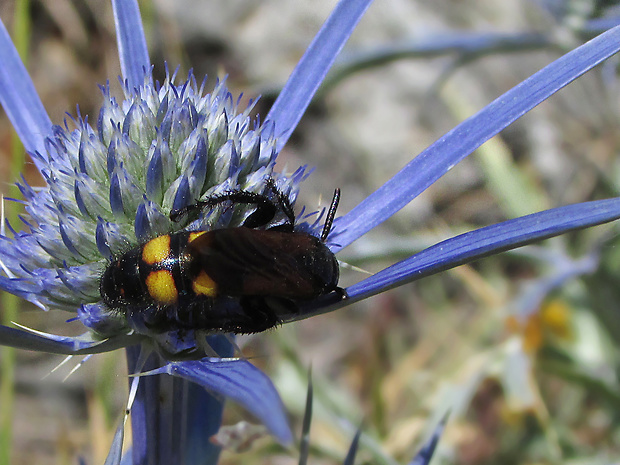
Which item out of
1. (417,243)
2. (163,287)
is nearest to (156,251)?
A: (163,287)

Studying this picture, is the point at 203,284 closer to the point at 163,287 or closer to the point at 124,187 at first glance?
the point at 163,287

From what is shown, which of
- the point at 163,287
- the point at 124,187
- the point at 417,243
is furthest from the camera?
the point at 417,243

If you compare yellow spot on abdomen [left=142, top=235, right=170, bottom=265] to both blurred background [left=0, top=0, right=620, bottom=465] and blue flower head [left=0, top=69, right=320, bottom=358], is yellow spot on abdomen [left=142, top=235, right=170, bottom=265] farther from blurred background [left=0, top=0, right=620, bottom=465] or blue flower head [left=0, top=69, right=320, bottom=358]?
blurred background [left=0, top=0, right=620, bottom=465]

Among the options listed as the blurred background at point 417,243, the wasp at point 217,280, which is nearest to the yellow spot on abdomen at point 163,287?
the wasp at point 217,280

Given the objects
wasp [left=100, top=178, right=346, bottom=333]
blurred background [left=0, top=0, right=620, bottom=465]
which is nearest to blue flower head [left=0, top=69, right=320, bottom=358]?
wasp [left=100, top=178, right=346, bottom=333]

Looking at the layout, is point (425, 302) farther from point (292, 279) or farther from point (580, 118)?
point (292, 279)

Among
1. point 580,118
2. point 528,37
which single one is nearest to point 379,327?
point 528,37

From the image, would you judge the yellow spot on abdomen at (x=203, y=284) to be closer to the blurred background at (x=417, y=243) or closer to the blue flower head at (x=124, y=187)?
the blue flower head at (x=124, y=187)
